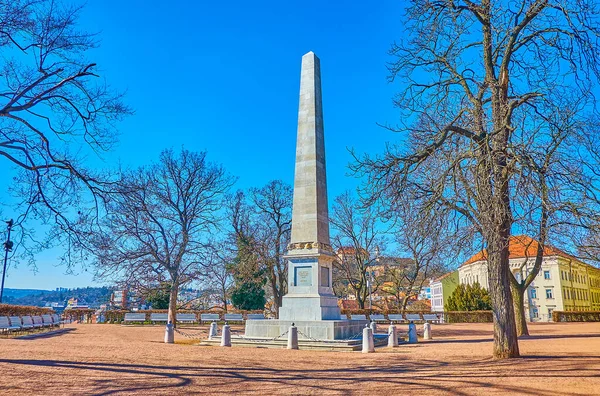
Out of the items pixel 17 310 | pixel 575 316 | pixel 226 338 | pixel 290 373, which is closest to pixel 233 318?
pixel 17 310

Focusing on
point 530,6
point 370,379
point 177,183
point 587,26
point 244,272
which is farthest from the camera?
point 244,272

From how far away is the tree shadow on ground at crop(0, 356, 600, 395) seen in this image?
7211mm

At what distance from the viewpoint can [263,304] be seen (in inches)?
1617

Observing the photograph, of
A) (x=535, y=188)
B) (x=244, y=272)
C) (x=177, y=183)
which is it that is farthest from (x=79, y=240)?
(x=244, y=272)

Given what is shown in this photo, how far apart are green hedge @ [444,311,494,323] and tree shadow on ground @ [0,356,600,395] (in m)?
29.4

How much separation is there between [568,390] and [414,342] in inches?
437

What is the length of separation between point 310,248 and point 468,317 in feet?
88.0

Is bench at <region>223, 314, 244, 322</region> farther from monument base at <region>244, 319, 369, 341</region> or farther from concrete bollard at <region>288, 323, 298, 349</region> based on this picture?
concrete bollard at <region>288, 323, 298, 349</region>

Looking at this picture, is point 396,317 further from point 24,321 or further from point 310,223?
point 24,321

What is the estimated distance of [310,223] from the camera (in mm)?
17375

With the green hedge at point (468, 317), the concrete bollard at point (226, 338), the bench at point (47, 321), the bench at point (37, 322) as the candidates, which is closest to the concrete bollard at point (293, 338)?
the concrete bollard at point (226, 338)

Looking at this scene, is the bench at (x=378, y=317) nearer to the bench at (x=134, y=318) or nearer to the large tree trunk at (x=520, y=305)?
the large tree trunk at (x=520, y=305)

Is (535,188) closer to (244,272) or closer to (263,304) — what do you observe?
(244,272)

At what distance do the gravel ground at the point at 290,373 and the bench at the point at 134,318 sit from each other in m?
21.8
